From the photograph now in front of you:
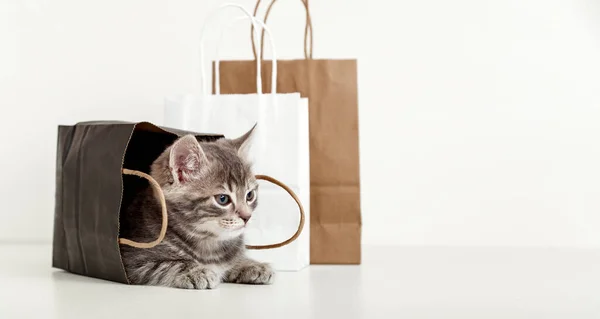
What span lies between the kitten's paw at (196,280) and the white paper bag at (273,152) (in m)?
0.34

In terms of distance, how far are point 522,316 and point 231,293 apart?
0.64m

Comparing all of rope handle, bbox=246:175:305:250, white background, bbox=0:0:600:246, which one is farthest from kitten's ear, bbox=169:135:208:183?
white background, bbox=0:0:600:246

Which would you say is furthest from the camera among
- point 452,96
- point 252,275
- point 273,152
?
point 452,96

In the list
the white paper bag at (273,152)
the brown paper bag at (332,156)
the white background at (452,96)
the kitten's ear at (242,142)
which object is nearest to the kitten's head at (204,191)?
the kitten's ear at (242,142)

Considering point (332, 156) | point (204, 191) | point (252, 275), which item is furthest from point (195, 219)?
point (332, 156)

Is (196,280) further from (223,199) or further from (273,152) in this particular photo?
(273,152)

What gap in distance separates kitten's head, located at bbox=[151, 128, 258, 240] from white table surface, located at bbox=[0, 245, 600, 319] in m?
0.16

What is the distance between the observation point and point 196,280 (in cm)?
162

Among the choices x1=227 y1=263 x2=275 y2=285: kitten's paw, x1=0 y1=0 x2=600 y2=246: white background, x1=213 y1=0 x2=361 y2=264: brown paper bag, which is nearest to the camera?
x1=227 y1=263 x2=275 y2=285: kitten's paw

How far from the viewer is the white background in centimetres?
254

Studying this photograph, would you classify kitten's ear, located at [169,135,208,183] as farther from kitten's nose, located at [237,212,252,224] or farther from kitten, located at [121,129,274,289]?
kitten's nose, located at [237,212,252,224]

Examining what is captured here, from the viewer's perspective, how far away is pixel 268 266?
1.75 metres

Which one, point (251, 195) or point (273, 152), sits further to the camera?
point (273, 152)

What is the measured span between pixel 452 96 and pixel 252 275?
1.20m
